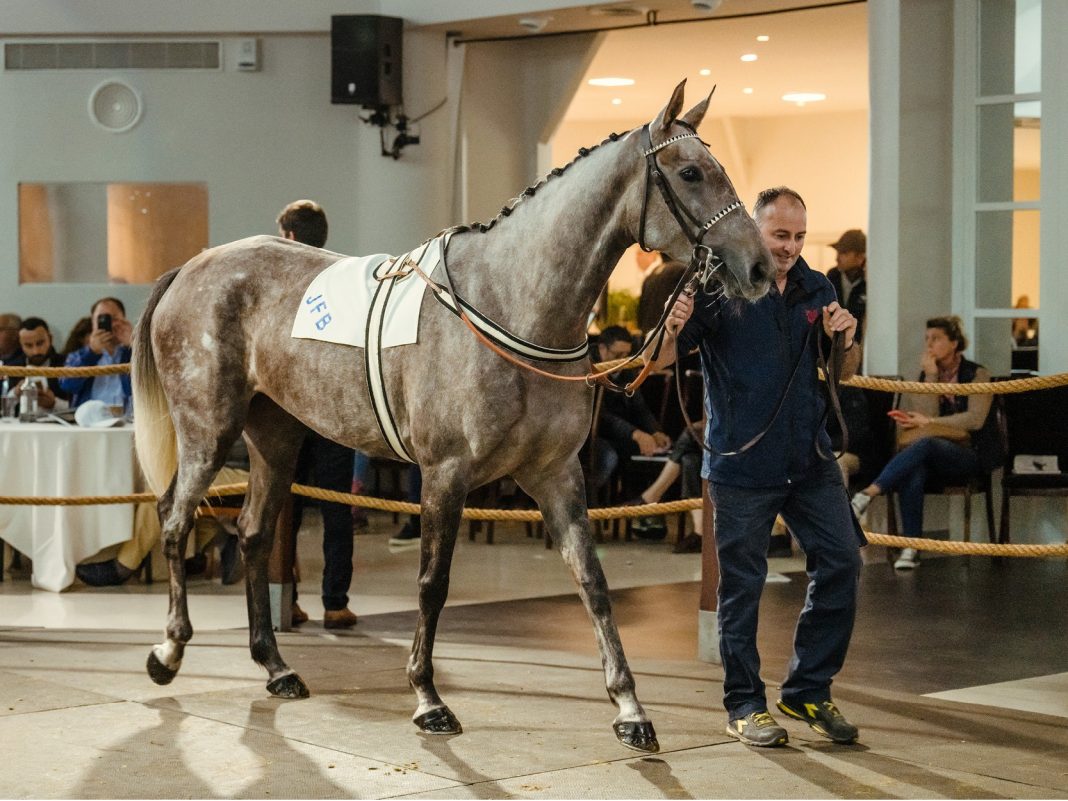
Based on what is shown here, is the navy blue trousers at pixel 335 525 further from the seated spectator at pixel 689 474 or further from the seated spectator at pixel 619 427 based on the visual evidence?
the seated spectator at pixel 619 427

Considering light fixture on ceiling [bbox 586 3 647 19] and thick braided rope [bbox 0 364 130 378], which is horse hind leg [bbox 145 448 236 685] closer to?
thick braided rope [bbox 0 364 130 378]

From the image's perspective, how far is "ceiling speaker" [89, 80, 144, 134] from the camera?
457 inches

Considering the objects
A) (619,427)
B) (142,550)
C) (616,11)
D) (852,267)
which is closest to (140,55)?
(616,11)

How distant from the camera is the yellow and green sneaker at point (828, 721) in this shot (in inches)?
165

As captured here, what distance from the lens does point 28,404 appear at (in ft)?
25.9

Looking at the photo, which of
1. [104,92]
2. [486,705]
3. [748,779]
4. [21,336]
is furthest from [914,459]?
[104,92]

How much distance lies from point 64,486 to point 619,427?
3.46m

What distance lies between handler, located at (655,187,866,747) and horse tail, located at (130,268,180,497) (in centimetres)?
202

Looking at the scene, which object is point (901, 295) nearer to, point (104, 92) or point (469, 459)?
point (469, 459)

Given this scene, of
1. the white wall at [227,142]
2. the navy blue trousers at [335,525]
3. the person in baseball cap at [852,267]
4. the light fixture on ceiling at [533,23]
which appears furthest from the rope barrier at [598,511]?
the light fixture on ceiling at [533,23]

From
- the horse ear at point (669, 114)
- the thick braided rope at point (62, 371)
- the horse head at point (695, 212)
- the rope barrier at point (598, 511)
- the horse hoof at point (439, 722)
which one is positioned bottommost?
the horse hoof at point (439, 722)

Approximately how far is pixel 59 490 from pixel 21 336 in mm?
3349

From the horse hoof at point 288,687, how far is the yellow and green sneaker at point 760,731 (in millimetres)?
1418

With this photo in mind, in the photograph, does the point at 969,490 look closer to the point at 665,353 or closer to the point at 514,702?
the point at 514,702
